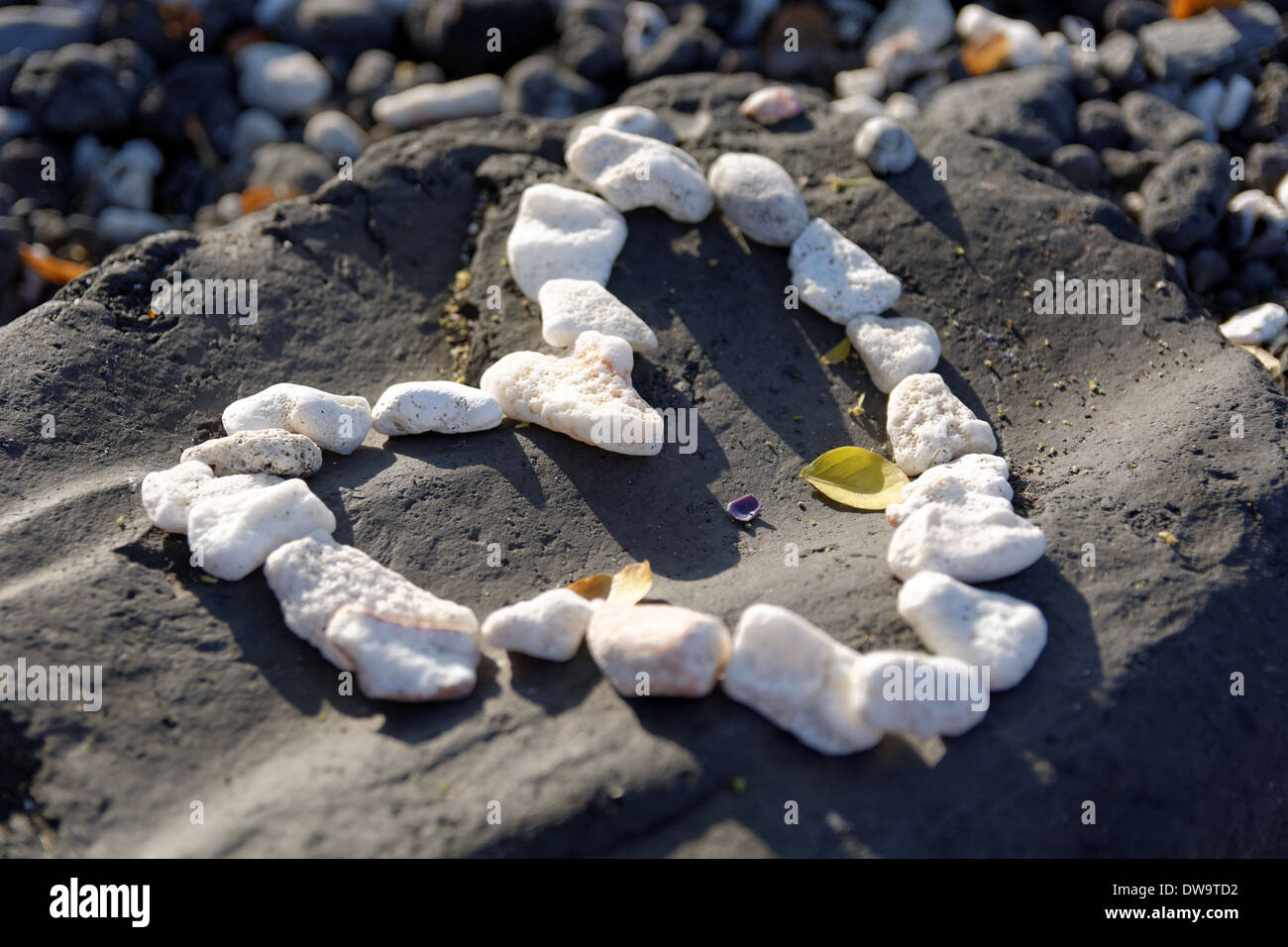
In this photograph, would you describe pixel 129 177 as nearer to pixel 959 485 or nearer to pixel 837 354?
pixel 837 354

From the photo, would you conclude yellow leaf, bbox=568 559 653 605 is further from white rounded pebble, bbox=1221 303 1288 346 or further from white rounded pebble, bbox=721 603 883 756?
white rounded pebble, bbox=1221 303 1288 346

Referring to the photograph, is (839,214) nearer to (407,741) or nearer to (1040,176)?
(1040,176)

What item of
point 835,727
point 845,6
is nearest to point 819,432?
point 835,727

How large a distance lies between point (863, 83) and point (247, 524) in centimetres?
481

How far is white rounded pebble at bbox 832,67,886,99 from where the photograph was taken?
623 cm

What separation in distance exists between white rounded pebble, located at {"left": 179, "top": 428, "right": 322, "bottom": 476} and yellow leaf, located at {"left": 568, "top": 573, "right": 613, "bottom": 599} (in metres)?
1.10

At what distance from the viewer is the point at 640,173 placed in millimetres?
4332

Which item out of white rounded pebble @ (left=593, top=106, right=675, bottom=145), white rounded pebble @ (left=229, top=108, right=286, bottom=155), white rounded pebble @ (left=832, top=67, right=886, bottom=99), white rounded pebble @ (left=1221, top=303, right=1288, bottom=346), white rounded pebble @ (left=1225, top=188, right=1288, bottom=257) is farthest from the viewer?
white rounded pebble @ (left=229, top=108, right=286, bottom=155)

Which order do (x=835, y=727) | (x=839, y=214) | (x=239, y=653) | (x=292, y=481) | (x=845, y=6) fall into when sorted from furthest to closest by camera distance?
(x=845, y=6) < (x=839, y=214) < (x=292, y=481) < (x=239, y=653) < (x=835, y=727)

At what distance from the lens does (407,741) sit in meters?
2.86

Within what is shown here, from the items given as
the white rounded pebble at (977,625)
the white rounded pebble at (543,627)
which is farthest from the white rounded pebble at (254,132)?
the white rounded pebble at (977,625)

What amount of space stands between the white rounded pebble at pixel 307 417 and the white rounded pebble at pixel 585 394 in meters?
0.53

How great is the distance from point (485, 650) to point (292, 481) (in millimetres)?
889

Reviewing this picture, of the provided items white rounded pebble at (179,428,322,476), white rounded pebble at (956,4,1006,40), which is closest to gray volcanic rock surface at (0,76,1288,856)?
white rounded pebble at (179,428,322,476)
